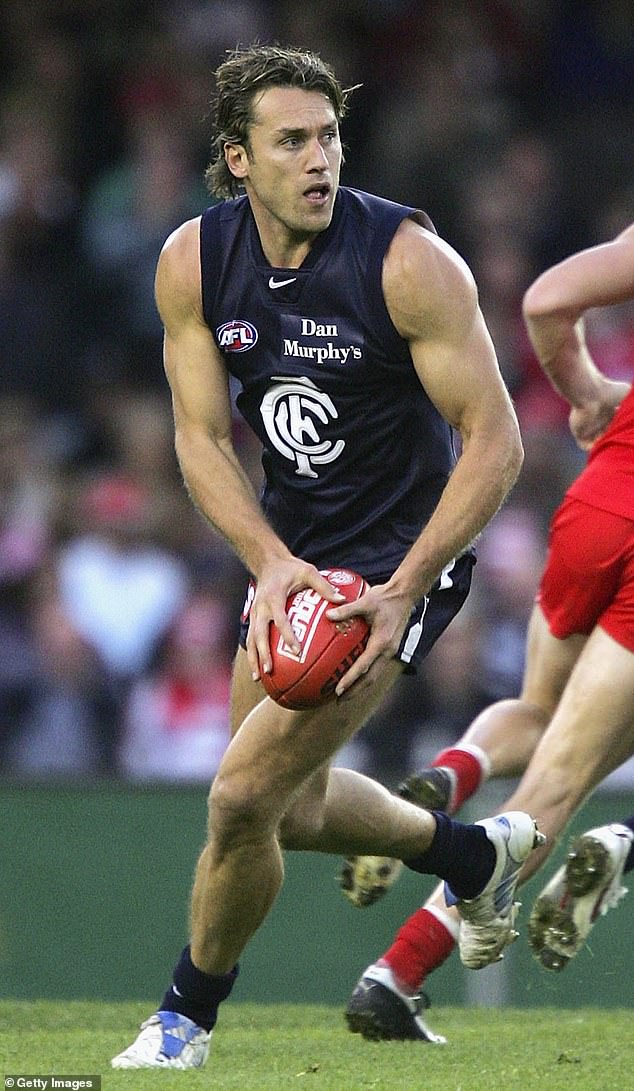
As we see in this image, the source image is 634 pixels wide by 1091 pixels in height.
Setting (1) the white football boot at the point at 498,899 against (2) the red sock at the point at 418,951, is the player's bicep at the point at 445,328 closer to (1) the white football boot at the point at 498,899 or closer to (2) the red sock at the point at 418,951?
(1) the white football boot at the point at 498,899

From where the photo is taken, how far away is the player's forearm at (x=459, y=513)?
4449mm

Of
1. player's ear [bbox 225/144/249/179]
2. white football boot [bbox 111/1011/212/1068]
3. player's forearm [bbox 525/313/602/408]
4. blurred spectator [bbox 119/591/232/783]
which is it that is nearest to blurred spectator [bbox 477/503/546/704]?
blurred spectator [bbox 119/591/232/783]

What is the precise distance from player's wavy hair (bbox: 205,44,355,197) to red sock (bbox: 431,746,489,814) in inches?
77.5

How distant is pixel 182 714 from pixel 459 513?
3.72 meters

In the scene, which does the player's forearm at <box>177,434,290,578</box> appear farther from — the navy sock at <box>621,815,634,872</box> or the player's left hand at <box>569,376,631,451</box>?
the navy sock at <box>621,815,634,872</box>

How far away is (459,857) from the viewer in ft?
16.1

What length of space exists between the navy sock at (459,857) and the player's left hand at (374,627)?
25.3 inches

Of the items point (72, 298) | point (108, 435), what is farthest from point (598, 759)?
point (72, 298)

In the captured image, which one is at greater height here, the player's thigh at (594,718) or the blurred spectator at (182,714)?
the player's thigh at (594,718)

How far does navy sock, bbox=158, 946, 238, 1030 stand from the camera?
4.74 metres

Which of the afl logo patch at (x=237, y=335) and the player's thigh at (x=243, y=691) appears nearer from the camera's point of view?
the afl logo patch at (x=237, y=335)

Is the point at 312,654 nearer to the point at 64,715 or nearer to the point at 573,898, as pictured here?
the point at 573,898

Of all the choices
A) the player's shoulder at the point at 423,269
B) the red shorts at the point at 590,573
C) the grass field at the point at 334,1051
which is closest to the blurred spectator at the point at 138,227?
the grass field at the point at 334,1051

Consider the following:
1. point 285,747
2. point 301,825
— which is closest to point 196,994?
point 301,825
